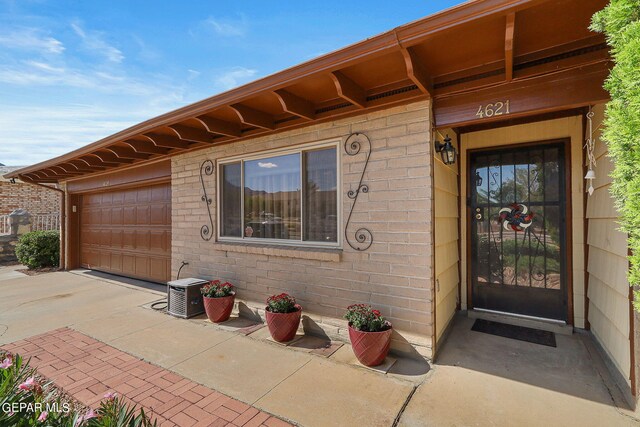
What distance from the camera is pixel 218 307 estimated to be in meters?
3.68

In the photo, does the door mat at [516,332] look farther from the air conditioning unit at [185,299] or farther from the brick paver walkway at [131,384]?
the air conditioning unit at [185,299]

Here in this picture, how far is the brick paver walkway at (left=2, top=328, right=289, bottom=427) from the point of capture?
1972mm

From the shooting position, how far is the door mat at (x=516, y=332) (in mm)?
3066

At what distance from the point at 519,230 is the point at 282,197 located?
2995 mm

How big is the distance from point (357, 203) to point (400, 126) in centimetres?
86

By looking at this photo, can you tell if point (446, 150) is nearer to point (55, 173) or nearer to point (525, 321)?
point (525, 321)

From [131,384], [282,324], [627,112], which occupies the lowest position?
[131,384]

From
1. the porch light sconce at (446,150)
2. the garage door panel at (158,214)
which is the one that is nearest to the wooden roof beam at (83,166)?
the garage door panel at (158,214)

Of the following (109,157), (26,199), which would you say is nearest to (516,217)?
(109,157)

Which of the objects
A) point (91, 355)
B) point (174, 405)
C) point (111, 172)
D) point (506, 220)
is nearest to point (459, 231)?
point (506, 220)

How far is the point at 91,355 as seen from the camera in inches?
113

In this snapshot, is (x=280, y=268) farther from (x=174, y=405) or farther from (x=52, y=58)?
(x=52, y=58)

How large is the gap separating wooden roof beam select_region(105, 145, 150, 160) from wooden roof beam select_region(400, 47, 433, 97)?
179 inches

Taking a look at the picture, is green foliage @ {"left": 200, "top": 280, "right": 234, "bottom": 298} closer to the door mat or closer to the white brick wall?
the white brick wall
